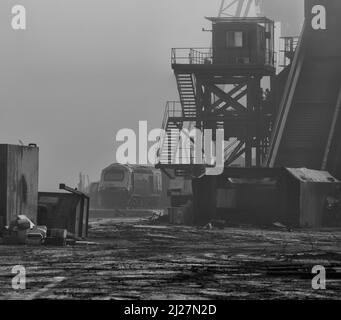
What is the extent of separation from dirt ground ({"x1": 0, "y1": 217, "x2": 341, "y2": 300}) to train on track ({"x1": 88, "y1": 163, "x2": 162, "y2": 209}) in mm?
38249

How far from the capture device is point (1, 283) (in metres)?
14.4

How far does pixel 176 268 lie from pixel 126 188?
164ft

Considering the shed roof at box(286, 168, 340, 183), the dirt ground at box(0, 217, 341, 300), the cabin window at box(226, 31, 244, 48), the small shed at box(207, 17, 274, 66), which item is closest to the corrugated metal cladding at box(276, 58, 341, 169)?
the shed roof at box(286, 168, 340, 183)

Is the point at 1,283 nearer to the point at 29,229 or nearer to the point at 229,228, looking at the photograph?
the point at 29,229

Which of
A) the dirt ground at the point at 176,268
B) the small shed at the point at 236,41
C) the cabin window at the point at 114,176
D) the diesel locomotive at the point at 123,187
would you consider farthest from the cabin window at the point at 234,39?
the dirt ground at the point at 176,268

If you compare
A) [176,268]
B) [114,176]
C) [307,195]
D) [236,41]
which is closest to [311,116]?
[236,41]

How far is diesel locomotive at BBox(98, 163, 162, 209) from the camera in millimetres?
67438

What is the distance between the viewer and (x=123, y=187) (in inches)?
2648

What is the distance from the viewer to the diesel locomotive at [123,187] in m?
67.4

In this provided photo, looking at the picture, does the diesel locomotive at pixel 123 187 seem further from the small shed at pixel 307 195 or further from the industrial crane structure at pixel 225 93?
the small shed at pixel 307 195

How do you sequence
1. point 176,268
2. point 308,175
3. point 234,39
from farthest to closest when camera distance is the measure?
point 234,39 < point 308,175 < point 176,268

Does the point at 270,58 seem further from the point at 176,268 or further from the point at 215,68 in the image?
the point at 176,268

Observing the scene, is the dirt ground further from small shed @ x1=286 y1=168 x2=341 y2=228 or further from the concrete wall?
small shed @ x1=286 y1=168 x2=341 y2=228

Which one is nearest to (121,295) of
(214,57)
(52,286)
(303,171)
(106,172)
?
(52,286)
